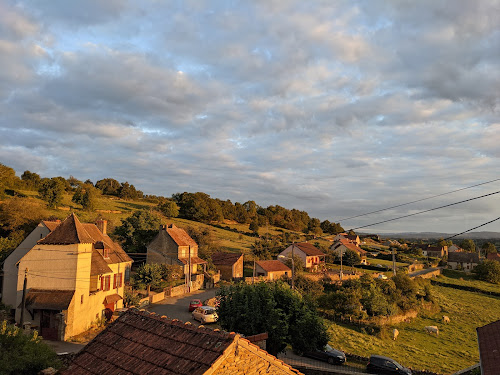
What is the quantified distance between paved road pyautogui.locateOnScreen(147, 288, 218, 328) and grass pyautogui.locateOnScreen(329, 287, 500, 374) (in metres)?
14.3

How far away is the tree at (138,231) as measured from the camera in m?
55.8

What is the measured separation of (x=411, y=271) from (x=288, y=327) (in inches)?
2647

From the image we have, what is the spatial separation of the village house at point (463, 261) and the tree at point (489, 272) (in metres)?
15.2

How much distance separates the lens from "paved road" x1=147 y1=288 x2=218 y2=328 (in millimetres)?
33431

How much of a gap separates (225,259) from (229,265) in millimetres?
2040

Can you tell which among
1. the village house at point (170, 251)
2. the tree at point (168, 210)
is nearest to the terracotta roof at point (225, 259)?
the village house at point (170, 251)

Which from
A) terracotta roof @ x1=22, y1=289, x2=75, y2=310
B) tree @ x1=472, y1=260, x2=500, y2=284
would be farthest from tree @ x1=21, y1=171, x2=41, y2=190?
tree @ x1=472, y1=260, x2=500, y2=284

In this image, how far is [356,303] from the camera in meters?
41.5

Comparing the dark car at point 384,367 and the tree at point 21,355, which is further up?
the tree at point 21,355

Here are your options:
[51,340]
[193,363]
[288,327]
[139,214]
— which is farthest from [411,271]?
[193,363]

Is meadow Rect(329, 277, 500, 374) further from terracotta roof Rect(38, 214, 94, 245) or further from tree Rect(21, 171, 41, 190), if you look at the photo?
tree Rect(21, 171, 41, 190)

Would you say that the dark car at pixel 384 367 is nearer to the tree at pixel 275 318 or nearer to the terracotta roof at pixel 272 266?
the tree at pixel 275 318

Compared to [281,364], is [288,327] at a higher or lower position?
lower

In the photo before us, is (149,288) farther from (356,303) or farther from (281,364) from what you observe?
(281,364)
